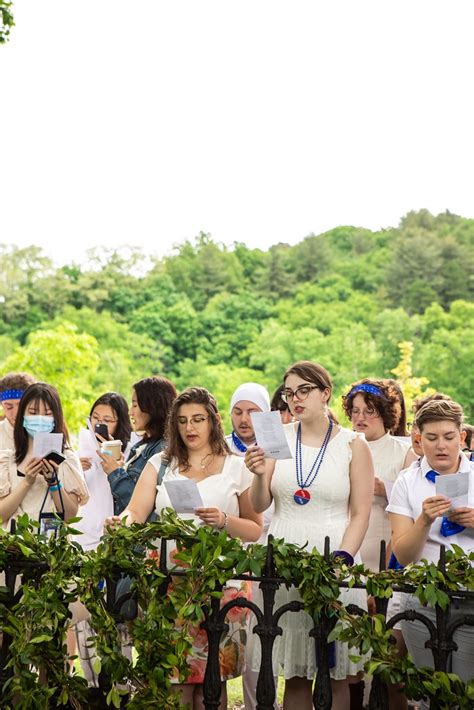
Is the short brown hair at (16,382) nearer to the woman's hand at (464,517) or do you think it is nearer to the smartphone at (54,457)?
the smartphone at (54,457)

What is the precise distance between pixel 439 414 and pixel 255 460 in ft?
2.91

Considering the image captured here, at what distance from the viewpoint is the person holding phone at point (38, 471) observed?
555 centimetres

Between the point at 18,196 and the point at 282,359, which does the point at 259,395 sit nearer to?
the point at 282,359

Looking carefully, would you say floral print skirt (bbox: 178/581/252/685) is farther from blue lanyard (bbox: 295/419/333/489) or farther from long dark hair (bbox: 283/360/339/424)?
long dark hair (bbox: 283/360/339/424)

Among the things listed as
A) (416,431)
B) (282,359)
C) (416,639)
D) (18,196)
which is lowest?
(416,639)

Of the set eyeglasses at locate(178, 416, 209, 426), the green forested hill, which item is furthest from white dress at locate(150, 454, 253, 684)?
the green forested hill

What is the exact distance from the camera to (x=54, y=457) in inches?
218

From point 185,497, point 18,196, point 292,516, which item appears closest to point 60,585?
point 185,497

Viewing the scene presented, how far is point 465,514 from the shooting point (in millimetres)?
4449

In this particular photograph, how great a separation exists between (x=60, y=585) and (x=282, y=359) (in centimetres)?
5867

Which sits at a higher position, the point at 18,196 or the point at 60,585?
the point at 18,196

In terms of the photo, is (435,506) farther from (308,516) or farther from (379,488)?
(379,488)

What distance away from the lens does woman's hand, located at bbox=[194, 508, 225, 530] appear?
470cm

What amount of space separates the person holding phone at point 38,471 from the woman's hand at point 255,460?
1.29 meters
